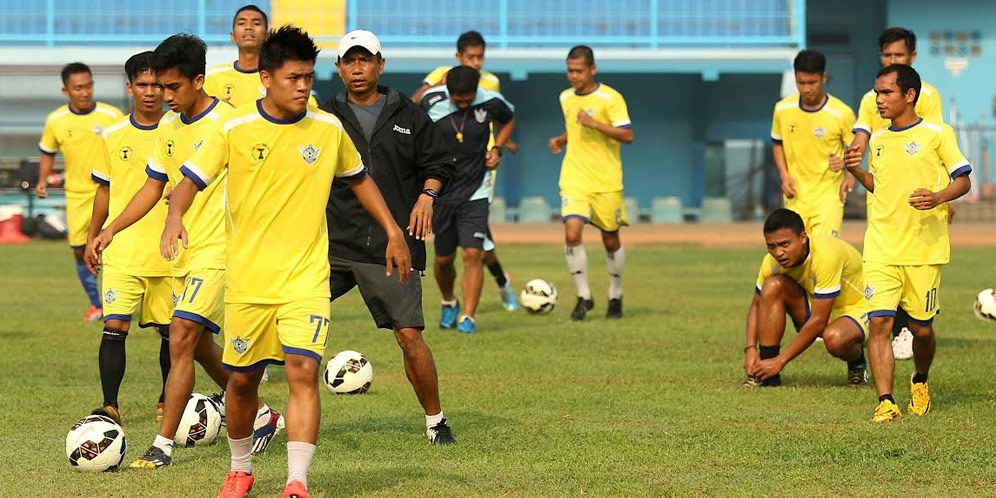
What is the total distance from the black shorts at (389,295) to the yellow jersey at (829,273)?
324 centimetres

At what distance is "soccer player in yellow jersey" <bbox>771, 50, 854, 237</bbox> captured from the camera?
44.2 feet

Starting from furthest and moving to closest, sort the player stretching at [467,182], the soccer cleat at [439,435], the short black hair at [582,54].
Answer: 1. the short black hair at [582,54]
2. the player stretching at [467,182]
3. the soccer cleat at [439,435]

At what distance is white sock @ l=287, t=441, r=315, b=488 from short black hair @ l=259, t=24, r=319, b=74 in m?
1.62

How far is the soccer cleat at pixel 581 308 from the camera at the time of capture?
15484 mm

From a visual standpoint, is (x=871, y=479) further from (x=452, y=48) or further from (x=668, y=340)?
(x=452, y=48)

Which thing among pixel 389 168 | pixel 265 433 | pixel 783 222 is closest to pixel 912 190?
pixel 783 222

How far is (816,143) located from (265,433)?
6862 millimetres

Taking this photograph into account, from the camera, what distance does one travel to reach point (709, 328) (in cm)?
1470

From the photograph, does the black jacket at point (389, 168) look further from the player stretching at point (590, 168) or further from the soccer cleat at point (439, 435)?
the player stretching at point (590, 168)

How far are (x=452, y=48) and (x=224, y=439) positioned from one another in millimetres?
27432

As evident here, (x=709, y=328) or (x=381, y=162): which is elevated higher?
(x=381, y=162)

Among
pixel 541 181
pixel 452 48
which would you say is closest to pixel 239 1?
pixel 452 48

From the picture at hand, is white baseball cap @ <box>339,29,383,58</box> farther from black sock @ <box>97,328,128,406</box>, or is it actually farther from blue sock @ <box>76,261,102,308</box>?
blue sock @ <box>76,261,102,308</box>

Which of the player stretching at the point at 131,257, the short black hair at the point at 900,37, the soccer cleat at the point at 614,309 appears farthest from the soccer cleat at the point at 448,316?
the player stretching at the point at 131,257
